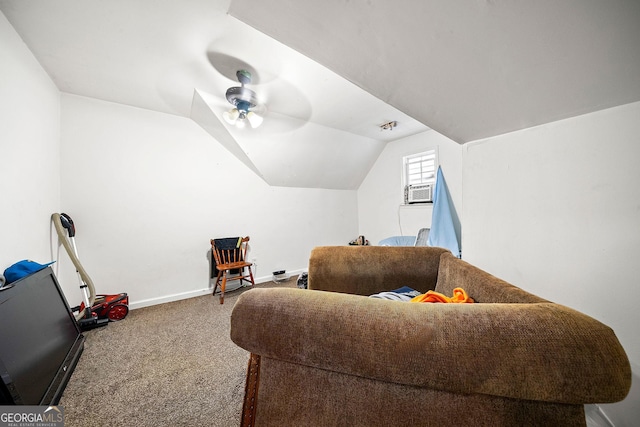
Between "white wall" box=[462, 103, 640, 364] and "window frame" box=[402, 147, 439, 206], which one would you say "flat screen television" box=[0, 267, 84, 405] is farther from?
"window frame" box=[402, 147, 439, 206]

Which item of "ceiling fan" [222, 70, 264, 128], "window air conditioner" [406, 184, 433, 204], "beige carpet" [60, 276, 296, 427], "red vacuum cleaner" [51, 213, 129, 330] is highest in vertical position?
"ceiling fan" [222, 70, 264, 128]

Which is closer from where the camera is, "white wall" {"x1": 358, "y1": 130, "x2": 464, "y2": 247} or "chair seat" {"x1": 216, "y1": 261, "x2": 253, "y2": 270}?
"chair seat" {"x1": 216, "y1": 261, "x2": 253, "y2": 270}

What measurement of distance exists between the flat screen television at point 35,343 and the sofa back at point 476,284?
1985 millimetres

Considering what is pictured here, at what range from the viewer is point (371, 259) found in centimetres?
142

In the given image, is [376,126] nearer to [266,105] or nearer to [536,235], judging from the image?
[266,105]

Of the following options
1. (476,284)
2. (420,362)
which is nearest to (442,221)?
(476,284)

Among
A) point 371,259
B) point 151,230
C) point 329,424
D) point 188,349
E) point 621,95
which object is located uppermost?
point 621,95

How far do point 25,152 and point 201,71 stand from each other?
1336 mm

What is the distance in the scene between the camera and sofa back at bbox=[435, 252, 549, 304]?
26.1 inches

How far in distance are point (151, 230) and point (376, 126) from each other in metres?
3.12

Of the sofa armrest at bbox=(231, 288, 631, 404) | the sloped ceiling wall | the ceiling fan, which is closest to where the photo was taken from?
the sofa armrest at bbox=(231, 288, 631, 404)

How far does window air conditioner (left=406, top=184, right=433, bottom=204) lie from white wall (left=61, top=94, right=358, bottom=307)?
2196mm

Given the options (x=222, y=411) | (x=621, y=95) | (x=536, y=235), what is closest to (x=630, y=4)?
(x=621, y=95)

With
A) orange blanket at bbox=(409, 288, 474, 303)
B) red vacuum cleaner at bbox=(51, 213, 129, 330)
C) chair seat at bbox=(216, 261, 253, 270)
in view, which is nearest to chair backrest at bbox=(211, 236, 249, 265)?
chair seat at bbox=(216, 261, 253, 270)
